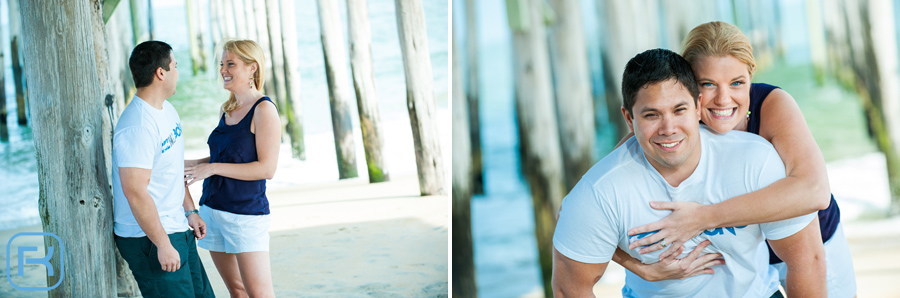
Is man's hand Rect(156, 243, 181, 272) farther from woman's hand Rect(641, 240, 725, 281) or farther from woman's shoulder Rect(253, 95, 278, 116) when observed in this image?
woman's hand Rect(641, 240, 725, 281)

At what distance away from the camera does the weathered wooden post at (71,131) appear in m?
2.93

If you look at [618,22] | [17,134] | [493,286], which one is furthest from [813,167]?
[17,134]

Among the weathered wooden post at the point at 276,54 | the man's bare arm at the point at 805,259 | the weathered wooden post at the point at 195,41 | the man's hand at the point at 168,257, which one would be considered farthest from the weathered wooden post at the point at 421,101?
the weathered wooden post at the point at 195,41

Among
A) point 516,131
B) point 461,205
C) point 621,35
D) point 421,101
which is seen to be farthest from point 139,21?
point 621,35

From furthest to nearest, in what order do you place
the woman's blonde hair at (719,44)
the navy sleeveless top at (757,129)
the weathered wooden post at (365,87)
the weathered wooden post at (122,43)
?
the weathered wooden post at (122,43), the weathered wooden post at (365,87), the navy sleeveless top at (757,129), the woman's blonde hair at (719,44)

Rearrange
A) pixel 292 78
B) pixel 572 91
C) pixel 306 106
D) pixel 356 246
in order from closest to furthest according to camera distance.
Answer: pixel 572 91, pixel 356 246, pixel 292 78, pixel 306 106

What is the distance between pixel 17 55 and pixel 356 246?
9647 mm

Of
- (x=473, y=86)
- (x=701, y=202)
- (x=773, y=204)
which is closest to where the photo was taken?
(x=773, y=204)

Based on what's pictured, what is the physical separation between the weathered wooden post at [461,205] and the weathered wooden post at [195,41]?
41.9 ft

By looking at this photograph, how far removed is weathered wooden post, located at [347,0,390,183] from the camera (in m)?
8.54

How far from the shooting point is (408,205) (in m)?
7.41

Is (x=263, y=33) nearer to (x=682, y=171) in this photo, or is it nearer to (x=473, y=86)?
(x=473, y=86)

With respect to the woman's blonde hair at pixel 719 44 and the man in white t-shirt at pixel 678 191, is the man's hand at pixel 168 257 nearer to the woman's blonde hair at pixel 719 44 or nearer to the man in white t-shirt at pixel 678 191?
the man in white t-shirt at pixel 678 191

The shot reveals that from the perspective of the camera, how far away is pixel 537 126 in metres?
5.55
